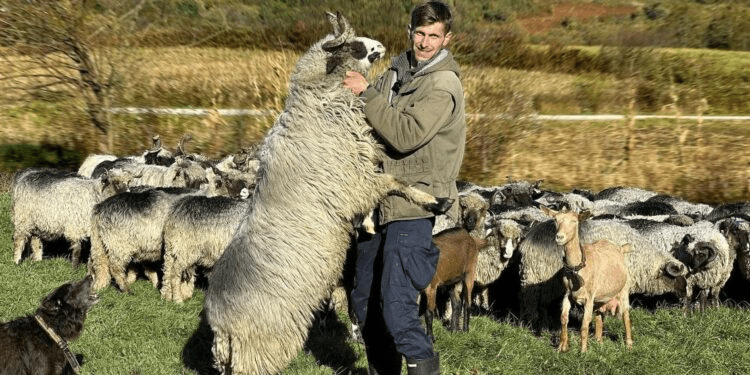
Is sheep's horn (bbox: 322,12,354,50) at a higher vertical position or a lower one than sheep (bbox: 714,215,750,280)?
higher

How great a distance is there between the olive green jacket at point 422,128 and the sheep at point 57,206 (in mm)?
7049

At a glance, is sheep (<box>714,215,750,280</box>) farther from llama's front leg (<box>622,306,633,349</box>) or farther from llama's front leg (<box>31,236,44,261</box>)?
llama's front leg (<box>31,236,44,261</box>)

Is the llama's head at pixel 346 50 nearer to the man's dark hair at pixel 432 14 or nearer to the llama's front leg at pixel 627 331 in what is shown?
the man's dark hair at pixel 432 14

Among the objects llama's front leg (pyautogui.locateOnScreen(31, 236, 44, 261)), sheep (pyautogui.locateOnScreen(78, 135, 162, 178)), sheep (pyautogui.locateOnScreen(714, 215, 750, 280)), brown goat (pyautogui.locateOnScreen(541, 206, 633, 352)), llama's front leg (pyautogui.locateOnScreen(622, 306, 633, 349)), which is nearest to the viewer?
brown goat (pyautogui.locateOnScreen(541, 206, 633, 352))

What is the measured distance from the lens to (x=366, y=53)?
5.43 meters

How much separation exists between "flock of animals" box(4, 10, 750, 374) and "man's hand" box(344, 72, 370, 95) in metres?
0.08

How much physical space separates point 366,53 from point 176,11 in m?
21.9

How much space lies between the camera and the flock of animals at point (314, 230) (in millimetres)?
5430

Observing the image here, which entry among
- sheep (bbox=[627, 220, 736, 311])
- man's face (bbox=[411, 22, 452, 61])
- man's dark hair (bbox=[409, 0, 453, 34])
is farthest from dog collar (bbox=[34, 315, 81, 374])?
sheep (bbox=[627, 220, 736, 311])

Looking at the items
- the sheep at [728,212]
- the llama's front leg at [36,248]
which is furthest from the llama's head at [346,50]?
the llama's front leg at [36,248]

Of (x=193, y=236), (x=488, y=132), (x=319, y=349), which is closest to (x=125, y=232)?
(x=193, y=236)

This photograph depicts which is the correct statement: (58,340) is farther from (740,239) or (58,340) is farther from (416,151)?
(740,239)

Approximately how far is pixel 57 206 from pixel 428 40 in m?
7.76

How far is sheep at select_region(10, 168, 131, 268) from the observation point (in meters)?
11.4
